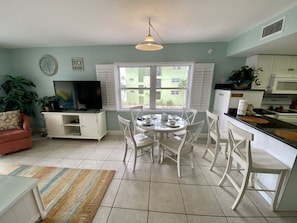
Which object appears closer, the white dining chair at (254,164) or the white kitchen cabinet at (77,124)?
the white dining chair at (254,164)

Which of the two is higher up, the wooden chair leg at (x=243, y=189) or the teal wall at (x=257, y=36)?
the teal wall at (x=257, y=36)

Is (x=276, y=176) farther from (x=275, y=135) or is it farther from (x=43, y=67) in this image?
(x=43, y=67)

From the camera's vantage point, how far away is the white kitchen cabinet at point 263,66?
2736 millimetres

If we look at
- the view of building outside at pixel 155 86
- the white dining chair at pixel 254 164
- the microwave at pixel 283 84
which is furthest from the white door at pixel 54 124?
the microwave at pixel 283 84

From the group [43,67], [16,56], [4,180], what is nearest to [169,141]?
[4,180]

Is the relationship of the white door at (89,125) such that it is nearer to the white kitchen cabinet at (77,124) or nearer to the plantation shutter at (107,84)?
the white kitchen cabinet at (77,124)

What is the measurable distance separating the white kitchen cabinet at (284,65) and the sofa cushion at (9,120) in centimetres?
568

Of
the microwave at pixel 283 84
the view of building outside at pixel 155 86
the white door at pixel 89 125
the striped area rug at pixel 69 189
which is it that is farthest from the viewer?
the view of building outside at pixel 155 86

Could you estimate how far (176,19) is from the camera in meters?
1.93

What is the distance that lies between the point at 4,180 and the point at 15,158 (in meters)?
1.70

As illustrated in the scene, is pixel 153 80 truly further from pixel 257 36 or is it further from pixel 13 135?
pixel 13 135

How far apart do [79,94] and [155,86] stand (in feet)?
6.33

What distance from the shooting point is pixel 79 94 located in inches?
129

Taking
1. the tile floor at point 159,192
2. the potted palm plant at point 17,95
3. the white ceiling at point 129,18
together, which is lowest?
the tile floor at point 159,192
